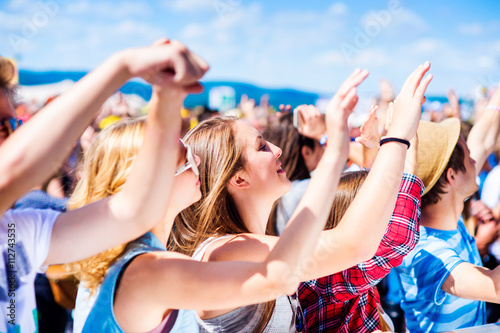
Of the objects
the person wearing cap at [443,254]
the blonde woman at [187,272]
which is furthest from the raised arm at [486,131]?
the blonde woman at [187,272]

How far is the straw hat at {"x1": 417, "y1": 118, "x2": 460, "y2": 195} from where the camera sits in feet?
6.16

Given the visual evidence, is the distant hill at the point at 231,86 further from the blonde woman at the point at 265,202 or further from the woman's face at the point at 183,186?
the woman's face at the point at 183,186

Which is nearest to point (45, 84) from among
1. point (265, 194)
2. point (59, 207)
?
point (59, 207)

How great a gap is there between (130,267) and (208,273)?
0.63ft

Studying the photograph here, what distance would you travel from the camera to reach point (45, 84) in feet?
34.9

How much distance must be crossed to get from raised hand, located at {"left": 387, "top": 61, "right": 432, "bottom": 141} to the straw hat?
75cm

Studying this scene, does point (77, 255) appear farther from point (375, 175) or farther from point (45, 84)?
point (45, 84)

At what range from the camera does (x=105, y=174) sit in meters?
1.10

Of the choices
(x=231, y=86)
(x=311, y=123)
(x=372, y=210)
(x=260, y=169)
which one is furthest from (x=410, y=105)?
(x=231, y=86)

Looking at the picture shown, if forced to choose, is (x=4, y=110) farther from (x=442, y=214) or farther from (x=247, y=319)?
Answer: (x=442, y=214)

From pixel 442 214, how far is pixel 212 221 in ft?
3.54

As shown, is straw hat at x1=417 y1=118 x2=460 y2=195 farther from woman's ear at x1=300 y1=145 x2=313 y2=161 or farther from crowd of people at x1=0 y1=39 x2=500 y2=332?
woman's ear at x1=300 y1=145 x2=313 y2=161

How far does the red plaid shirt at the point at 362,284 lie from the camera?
1.33 meters

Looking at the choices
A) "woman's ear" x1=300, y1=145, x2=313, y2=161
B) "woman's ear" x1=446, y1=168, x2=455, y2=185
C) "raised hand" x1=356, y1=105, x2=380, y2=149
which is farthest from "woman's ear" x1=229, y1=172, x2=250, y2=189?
"woman's ear" x1=300, y1=145, x2=313, y2=161
